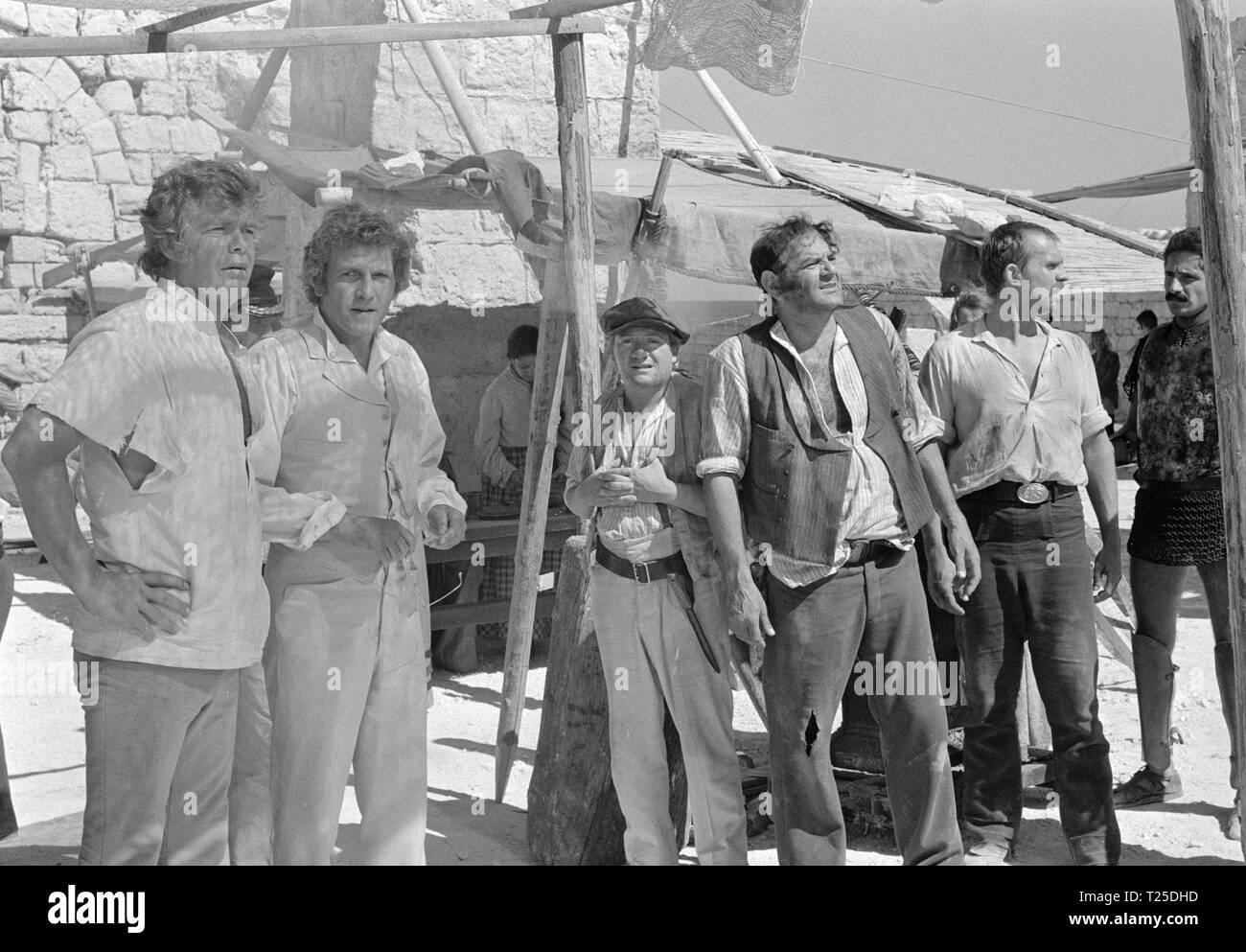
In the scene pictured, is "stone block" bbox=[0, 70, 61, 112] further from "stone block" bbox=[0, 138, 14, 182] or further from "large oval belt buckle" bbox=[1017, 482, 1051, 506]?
"large oval belt buckle" bbox=[1017, 482, 1051, 506]

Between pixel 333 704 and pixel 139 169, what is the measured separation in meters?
8.82

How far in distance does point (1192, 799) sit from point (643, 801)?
2385 millimetres

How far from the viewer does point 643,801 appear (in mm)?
3828

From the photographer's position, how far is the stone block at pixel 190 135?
35.7 ft

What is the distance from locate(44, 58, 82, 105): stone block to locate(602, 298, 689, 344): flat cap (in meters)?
8.54

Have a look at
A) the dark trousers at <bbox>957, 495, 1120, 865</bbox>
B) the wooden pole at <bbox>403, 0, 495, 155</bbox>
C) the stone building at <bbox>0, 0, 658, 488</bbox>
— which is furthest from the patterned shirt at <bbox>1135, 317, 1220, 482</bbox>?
the stone building at <bbox>0, 0, 658, 488</bbox>

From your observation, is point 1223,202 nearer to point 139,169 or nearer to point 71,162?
point 139,169

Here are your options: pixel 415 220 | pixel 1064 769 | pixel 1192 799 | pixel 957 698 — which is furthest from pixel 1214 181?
pixel 415 220

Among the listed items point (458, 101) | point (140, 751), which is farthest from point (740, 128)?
point (140, 751)

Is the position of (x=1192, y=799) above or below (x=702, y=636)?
below

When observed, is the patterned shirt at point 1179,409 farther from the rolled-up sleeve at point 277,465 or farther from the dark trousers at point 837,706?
the rolled-up sleeve at point 277,465

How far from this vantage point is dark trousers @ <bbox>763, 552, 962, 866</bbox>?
3557mm
